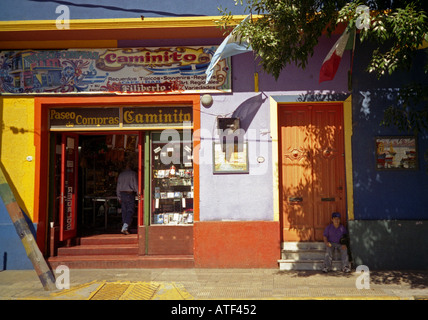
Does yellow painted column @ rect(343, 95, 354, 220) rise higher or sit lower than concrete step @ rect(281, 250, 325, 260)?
higher

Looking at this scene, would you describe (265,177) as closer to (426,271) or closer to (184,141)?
(184,141)

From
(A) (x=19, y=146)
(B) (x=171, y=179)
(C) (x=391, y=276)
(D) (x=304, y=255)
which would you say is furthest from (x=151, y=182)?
(C) (x=391, y=276)

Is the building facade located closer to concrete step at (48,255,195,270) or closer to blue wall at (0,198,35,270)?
blue wall at (0,198,35,270)

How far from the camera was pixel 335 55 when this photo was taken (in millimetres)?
7559

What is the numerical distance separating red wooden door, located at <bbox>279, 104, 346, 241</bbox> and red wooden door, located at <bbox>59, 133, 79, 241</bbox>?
14.9 ft

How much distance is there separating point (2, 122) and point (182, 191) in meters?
3.89

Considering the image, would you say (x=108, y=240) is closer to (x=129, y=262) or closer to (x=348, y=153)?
(x=129, y=262)

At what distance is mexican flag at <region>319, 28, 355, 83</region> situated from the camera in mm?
7430

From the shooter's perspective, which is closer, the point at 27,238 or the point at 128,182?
the point at 27,238

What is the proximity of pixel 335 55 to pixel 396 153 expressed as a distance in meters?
2.26

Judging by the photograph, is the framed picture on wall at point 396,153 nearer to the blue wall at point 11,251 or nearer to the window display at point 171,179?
the window display at point 171,179

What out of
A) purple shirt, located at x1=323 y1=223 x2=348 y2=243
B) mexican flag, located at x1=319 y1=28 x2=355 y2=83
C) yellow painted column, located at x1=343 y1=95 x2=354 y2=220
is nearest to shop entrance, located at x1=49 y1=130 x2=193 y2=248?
purple shirt, located at x1=323 y1=223 x2=348 y2=243

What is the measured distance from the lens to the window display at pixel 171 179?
8727 millimetres

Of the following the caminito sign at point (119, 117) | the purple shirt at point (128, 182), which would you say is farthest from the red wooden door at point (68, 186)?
the purple shirt at point (128, 182)
